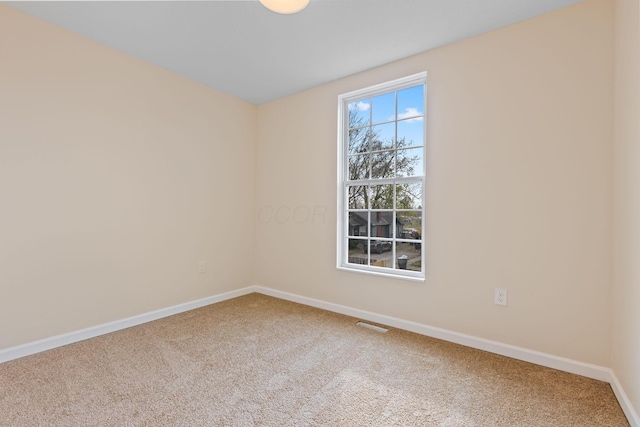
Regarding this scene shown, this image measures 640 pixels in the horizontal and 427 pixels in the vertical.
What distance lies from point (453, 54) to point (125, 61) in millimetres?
2868

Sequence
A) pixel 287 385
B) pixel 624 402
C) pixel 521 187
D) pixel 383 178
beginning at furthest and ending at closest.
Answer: pixel 383 178 → pixel 521 187 → pixel 287 385 → pixel 624 402

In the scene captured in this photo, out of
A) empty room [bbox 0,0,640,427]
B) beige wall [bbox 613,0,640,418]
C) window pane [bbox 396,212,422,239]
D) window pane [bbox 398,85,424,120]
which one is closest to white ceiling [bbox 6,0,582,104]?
empty room [bbox 0,0,640,427]

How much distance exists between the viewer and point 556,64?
2035 millimetres

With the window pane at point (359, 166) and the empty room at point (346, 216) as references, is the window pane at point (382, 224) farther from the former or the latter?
the window pane at point (359, 166)

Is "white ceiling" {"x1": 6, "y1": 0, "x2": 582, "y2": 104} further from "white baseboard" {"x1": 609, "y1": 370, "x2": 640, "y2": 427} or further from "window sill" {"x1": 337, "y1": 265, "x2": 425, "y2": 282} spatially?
"white baseboard" {"x1": 609, "y1": 370, "x2": 640, "y2": 427}

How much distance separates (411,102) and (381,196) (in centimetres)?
92

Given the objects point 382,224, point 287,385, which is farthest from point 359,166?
point 287,385

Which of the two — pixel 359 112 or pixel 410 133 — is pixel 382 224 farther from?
pixel 359 112

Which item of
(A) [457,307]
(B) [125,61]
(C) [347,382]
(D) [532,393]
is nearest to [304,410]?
(C) [347,382]

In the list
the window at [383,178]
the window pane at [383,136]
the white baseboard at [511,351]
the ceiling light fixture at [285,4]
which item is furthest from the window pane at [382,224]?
the ceiling light fixture at [285,4]

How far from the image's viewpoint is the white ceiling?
2.05m

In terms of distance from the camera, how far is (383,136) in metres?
2.96

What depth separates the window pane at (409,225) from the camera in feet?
8.91

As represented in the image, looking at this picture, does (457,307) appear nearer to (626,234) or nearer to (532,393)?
(532,393)
